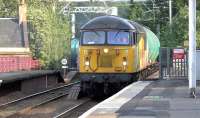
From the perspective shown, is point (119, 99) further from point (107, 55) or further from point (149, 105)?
point (107, 55)

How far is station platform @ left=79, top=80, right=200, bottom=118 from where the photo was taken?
52.1ft

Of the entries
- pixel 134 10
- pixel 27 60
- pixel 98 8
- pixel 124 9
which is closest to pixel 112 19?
pixel 27 60

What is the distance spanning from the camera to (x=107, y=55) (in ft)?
88.0

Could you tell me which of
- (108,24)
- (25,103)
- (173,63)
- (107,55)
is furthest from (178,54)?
(25,103)

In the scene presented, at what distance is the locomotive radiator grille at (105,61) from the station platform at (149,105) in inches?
106

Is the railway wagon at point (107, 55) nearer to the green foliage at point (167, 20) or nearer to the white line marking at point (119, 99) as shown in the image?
the white line marking at point (119, 99)

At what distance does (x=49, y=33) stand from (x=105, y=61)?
2485 cm

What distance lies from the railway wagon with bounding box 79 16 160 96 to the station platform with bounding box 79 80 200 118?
8.32 ft

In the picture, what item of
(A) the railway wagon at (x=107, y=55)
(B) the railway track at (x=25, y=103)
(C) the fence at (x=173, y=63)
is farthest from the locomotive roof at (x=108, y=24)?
(C) the fence at (x=173, y=63)

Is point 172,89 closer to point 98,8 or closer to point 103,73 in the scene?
point 103,73

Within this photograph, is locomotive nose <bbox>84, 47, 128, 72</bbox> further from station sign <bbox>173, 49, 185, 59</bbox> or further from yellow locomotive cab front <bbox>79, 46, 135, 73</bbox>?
station sign <bbox>173, 49, 185, 59</bbox>

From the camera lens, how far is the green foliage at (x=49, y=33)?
5112 centimetres

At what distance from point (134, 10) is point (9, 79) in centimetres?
5674

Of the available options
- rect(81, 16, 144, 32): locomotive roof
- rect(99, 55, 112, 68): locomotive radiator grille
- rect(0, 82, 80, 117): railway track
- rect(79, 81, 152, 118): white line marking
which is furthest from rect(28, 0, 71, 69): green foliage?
rect(79, 81, 152, 118): white line marking
